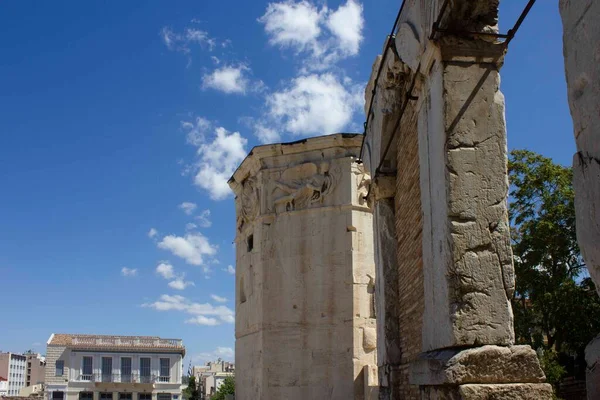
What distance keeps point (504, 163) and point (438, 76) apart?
2.83ft

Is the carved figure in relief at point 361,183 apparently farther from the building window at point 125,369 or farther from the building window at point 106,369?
the building window at point 106,369

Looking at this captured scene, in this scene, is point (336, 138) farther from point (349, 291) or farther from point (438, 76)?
point (438, 76)

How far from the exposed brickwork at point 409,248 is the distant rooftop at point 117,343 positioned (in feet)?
150

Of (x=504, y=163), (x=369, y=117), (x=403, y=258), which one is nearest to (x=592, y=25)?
(x=504, y=163)

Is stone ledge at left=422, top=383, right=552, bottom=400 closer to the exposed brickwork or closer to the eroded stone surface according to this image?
the exposed brickwork

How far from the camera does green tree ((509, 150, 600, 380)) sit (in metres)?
17.3

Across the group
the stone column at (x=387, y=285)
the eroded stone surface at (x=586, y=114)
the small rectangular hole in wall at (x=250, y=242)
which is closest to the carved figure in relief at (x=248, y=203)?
the small rectangular hole in wall at (x=250, y=242)

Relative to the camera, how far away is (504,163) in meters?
5.46

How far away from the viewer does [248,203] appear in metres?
14.5

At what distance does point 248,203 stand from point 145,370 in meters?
39.4

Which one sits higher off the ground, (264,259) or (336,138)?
(336,138)

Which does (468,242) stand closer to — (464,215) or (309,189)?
(464,215)

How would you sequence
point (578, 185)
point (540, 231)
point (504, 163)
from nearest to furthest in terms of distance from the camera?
1. point (578, 185)
2. point (504, 163)
3. point (540, 231)

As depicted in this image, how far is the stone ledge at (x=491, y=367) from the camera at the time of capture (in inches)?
189
